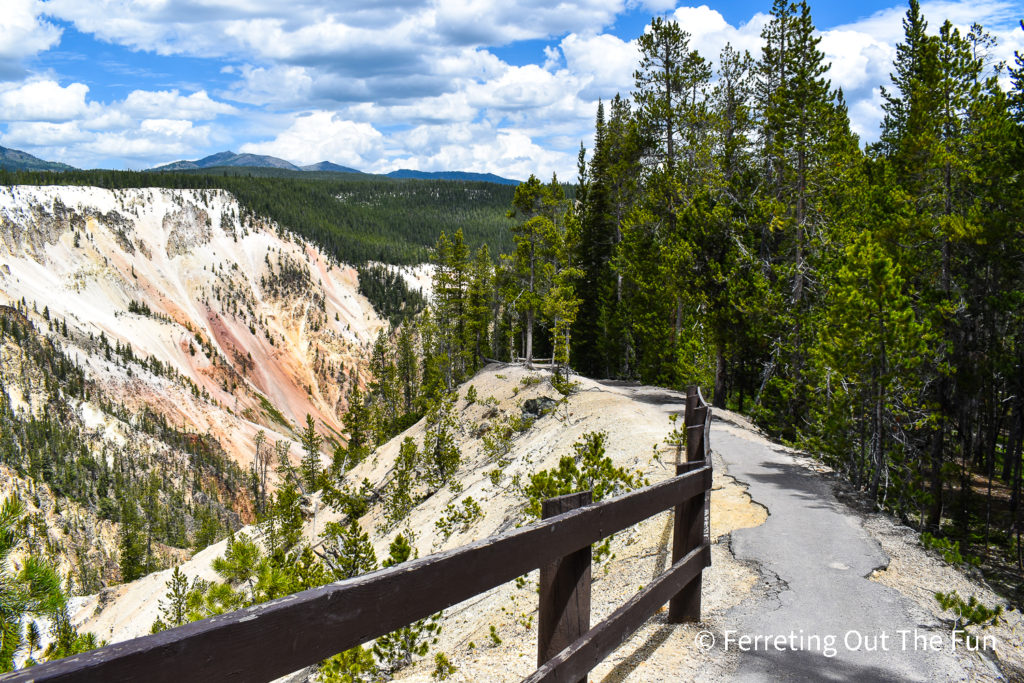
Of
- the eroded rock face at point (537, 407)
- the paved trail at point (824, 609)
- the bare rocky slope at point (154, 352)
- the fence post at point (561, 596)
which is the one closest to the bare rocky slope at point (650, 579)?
the paved trail at point (824, 609)

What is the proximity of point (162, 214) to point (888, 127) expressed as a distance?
119m

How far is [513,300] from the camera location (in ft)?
121

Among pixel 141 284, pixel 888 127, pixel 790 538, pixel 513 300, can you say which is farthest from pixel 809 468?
pixel 141 284

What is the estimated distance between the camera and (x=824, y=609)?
226 inches

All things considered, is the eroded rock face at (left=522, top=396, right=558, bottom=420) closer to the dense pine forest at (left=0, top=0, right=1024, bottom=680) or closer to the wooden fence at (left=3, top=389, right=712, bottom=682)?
the dense pine forest at (left=0, top=0, right=1024, bottom=680)

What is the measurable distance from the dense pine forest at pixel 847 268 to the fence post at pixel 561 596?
670 cm

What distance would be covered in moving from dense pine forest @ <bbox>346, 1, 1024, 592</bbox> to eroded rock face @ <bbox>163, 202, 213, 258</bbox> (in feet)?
340

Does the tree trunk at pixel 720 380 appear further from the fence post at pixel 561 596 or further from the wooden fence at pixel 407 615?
the fence post at pixel 561 596

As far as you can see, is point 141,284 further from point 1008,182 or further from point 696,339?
point 1008,182

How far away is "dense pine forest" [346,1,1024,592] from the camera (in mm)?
14375

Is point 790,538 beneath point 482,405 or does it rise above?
A: above

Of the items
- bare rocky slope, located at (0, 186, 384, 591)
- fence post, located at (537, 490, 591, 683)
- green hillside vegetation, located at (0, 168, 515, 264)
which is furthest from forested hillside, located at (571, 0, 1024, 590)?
green hillside vegetation, located at (0, 168, 515, 264)

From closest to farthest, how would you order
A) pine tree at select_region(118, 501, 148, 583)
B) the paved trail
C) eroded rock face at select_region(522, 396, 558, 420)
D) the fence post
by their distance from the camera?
the fence post, the paved trail, eroded rock face at select_region(522, 396, 558, 420), pine tree at select_region(118, 501, 148, 583)

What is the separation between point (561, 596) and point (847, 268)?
40.8 ft
